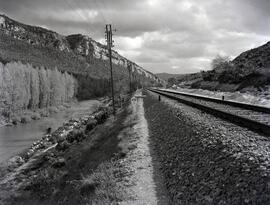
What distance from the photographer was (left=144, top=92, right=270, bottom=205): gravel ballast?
21.8ft

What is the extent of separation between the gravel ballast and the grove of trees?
54884mm

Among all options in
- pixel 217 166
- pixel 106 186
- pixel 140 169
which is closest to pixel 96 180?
pixel 106 186

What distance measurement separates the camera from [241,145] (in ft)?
30.2

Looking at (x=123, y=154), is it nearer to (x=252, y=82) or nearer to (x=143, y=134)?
(x=143, y=134)

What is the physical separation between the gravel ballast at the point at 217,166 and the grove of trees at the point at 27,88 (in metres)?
54.9

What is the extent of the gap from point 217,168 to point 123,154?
20.6 feet

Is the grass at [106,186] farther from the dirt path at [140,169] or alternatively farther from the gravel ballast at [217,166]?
the gravel ballast at [217,166]

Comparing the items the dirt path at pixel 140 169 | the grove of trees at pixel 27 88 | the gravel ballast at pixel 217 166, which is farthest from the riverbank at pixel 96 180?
the grove of trees at pixel 27 88

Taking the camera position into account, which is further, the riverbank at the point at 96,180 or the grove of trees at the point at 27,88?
the grove of trees at the point at 27,88

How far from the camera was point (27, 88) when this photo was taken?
246ft

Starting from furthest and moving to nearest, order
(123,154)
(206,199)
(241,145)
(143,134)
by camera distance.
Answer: (143,134) < (123,154) < (241,145) < (206,199)

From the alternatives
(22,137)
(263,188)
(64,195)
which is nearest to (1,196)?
(64,195)

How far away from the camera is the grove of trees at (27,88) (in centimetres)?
6581

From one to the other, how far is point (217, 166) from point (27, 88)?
2844 inches
